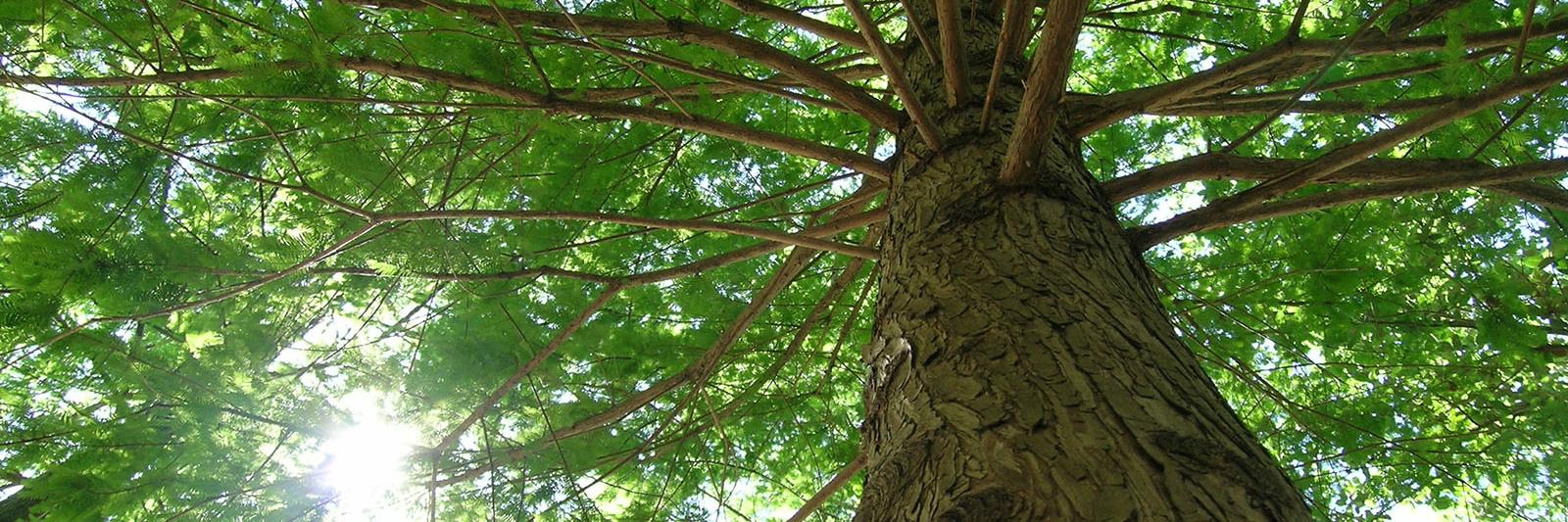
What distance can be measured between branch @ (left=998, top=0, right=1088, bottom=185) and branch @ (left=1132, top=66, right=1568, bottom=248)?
35cm

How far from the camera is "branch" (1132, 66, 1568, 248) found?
5.49 feet

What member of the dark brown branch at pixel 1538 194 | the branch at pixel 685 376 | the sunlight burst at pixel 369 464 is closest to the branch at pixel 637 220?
the branch at pixel 685 376

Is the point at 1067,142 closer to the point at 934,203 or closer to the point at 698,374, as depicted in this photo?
the point at 934,203

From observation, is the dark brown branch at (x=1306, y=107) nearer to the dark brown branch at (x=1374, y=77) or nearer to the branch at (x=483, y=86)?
the dark brown branch at (x=1374, y=77)

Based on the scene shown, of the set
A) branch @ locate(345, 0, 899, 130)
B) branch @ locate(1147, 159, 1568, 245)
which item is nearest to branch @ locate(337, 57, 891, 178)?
branch @ locate(345, 0, 899, 130)

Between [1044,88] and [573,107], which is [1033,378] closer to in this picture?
[1044,88]

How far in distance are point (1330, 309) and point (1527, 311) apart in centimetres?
65

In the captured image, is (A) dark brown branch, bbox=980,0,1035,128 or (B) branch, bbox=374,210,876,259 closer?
(A) dark brown branch, bbox=980,0,1035,128

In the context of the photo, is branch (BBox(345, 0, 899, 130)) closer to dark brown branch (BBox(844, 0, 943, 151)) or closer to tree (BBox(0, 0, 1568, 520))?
tree (BBox(0, 0, 1568, 520))

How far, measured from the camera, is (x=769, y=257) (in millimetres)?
4219

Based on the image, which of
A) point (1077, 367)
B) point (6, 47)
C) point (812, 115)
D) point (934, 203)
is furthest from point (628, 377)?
point (1077, 367)

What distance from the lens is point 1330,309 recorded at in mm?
3555

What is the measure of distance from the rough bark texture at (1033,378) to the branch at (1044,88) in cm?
7

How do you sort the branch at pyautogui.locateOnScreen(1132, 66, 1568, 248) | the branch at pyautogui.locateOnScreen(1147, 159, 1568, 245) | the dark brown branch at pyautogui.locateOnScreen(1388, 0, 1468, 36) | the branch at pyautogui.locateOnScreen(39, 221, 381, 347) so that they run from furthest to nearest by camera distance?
the dark brown branch at pyautogui.locateOnScreen(1388, 0, 1468, 36)
the branch at pyautogui.locateOnScreen(39, 221, 381, 347)
the branch at pyautogui.locateOnScreen(1147, 159, 1568, 245)
the branch at pyautogui.locateOnScreen(1132, 66, 1568, 248)
